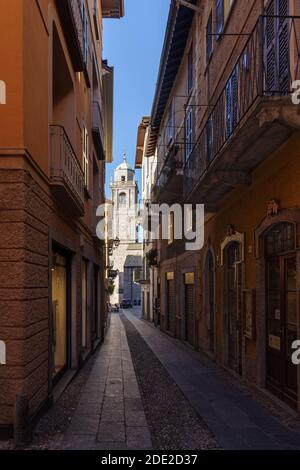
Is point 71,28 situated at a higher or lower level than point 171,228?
higher

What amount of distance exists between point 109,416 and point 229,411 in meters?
1.77

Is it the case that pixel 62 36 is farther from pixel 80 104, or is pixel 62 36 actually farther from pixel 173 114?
pixel 173 114

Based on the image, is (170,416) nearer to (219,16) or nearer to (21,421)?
(21,421)

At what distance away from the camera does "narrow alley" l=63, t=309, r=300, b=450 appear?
6094 millimetres

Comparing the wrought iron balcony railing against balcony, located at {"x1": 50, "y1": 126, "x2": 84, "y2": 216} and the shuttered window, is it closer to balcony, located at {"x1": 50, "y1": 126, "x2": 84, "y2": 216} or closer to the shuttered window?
balcony, located at {"x1": 50, "y1": 126, "x2": 84, "y2": 216}

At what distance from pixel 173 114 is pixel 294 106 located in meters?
14.8

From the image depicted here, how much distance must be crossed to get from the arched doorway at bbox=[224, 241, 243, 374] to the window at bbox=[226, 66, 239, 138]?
250 centimetres

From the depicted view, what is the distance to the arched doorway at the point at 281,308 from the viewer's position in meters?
7.77

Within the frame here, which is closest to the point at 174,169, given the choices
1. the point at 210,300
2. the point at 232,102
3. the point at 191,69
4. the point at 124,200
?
the point at 191,69

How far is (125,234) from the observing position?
290 feet

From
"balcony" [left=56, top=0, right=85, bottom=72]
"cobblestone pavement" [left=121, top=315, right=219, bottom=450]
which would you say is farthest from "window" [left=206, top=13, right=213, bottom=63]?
"cobblestone pavement" [left=121, top=315, right=219, bottom=450]

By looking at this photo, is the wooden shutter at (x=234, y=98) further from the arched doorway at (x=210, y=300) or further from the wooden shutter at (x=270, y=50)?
the arched doorway at (x=210, y=300)

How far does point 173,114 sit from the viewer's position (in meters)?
20.8

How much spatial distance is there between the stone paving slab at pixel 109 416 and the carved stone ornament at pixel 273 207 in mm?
3690
